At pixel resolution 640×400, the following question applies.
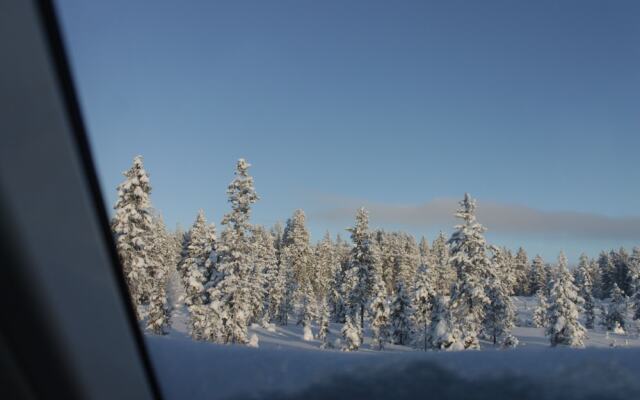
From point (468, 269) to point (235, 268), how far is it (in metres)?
17.7

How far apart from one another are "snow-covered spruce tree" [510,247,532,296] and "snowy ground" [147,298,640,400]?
144 m

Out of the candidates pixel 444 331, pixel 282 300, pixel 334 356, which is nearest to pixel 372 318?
pixel 444 331

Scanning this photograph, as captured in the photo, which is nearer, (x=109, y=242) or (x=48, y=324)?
(x=48, y=324)

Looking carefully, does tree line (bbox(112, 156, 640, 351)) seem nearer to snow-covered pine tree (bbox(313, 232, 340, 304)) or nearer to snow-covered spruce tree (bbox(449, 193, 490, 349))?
snow-covered spruce tree (bbox(449, 193, 490, 349))

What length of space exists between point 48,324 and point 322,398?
1.18 meters

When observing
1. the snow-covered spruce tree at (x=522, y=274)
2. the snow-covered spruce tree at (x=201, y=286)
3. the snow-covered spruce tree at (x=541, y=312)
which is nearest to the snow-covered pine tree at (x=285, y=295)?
the snow-covered spruce tree at (x=541, y=312)

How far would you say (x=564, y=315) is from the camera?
49.1 metres

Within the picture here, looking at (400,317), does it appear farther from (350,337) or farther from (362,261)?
(350,337)

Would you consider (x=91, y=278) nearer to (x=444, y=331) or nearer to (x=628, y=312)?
(x=444, y=331)

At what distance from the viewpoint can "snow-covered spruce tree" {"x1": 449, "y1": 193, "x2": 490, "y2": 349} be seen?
39.3 m

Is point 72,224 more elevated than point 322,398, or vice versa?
point 72,224

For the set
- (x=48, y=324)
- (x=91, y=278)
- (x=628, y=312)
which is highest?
(x=91, y=278)

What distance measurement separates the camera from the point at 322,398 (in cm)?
233

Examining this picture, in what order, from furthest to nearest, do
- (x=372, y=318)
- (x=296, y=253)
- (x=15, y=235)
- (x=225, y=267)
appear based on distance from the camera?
(x=296, y=253)
(x=372, y=318)
(x=225, y=267)
(x=15, y=235)
